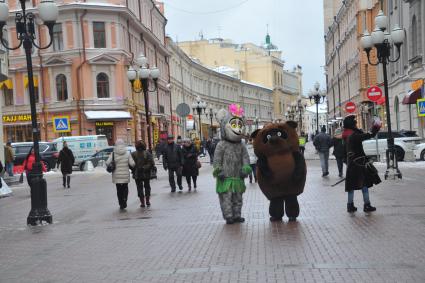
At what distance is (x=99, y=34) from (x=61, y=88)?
15.5ft

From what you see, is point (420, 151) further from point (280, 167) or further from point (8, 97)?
point (8, 97)

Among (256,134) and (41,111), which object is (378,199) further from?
(41,111)

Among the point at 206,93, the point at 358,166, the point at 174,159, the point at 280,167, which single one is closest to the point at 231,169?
the point at 280,167

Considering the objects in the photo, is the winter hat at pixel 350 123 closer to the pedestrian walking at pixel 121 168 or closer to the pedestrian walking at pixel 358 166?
the pedestrian walking at pixel 358 166

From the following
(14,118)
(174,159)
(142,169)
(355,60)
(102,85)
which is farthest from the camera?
(355,60)

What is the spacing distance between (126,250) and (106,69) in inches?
1591

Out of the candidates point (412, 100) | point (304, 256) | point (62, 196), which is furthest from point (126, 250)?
point (412, 100)

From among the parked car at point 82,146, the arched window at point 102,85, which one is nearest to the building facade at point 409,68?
the parked car at point 82,146

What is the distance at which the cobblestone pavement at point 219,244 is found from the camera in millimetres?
7215

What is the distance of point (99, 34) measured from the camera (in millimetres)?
48312

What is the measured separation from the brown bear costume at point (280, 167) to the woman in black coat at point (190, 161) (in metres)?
8.35

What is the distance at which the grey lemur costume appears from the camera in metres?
11.3

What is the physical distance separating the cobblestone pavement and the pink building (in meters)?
32.6

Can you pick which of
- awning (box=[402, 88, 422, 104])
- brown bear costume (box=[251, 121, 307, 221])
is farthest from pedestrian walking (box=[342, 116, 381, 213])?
awning (box=[402, 88, 422, 104])
